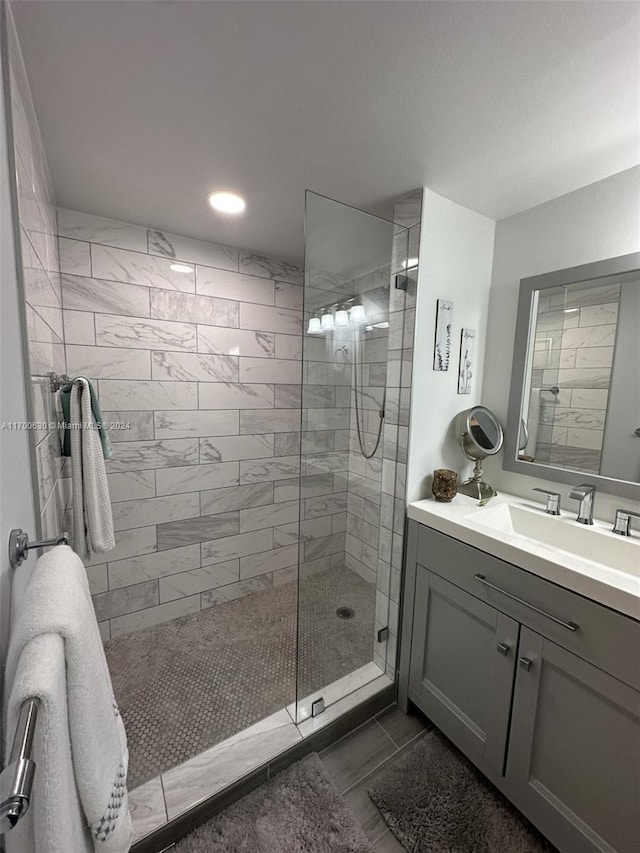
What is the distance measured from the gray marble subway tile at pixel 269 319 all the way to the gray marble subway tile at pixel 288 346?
0.11ft

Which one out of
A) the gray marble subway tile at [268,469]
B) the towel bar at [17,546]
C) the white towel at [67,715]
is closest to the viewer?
the white towel at [67,715]

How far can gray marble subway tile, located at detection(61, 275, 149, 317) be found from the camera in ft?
5.67

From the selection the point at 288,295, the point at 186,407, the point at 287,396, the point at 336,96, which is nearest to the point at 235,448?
the point at 186,407

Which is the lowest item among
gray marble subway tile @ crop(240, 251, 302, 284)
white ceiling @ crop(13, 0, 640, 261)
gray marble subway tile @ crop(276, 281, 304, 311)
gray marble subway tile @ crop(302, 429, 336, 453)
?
gray marble subway tile @ crop(302, 429, 336, 453)

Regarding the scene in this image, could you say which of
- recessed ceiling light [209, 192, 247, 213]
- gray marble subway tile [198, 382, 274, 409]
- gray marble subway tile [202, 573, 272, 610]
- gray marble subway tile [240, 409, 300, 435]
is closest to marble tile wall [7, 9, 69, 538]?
recessed ceiling light [209, 192, 247, 213]

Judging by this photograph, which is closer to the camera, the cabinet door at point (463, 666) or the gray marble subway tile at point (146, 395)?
the cabinet door at point (463, 666)

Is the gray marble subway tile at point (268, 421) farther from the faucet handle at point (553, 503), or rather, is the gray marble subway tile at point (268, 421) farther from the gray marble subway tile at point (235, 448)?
the faucet handle at point (553, 503)

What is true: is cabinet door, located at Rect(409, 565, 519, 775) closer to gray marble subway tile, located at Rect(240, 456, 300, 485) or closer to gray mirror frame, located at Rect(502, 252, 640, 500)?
gray mirror frame, located at Rect(502, 252, 640, 500)

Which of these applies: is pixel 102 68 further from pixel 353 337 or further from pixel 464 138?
pixel 353 337

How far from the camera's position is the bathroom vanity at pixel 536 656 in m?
0.92

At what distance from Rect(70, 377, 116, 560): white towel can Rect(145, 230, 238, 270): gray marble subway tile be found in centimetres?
102

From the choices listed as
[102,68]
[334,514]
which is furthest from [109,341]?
[334,514]

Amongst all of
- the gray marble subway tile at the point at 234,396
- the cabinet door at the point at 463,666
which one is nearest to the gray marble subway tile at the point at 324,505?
the cabinet door at the point at 463,666

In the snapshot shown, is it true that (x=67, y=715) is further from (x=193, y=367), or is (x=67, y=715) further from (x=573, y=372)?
(x=573, y=372)
